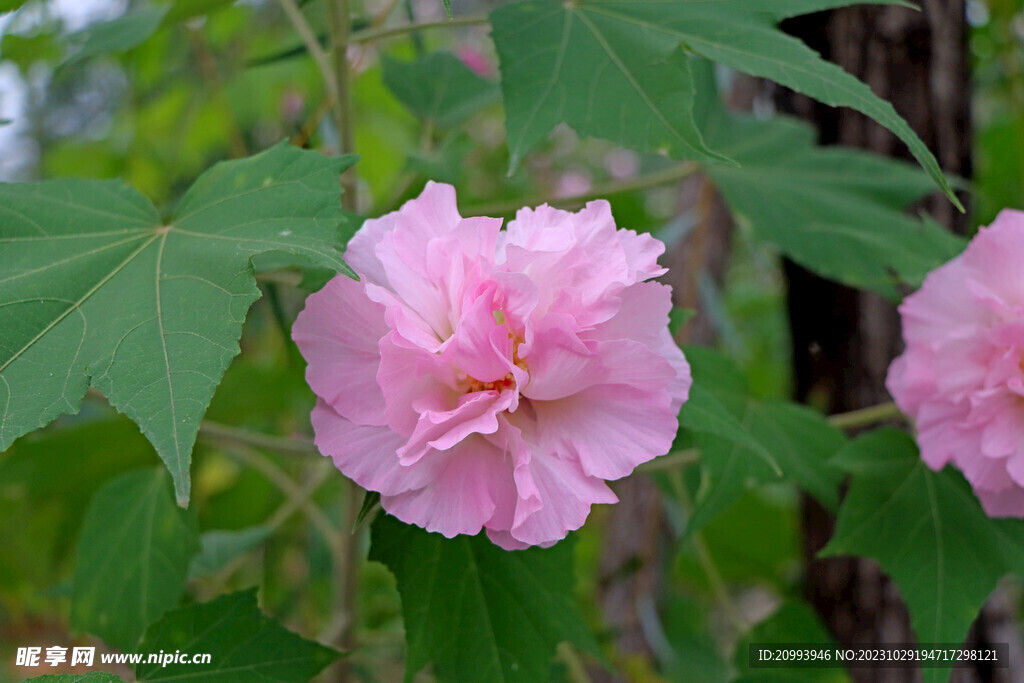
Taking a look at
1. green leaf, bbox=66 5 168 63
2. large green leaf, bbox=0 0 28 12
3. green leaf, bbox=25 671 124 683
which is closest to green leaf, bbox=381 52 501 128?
green leaf, bbox=66 5 168 63

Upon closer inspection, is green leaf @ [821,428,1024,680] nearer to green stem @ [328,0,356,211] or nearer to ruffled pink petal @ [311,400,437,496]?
ruffled pink petal @ [311,400,437,496]

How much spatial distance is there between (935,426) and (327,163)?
50cm

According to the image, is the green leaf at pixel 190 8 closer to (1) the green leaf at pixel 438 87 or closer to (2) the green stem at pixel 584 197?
(1) the green leaf at pixel 438 87

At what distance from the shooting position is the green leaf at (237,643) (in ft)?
1.68

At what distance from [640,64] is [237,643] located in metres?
0.51

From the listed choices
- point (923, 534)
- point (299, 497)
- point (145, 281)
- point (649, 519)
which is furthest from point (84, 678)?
point (649, 519)

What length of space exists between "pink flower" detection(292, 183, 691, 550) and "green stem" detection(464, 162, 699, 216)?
20cm

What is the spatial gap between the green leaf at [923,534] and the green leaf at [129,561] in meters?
0.56

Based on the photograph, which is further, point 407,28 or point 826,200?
point 826,200

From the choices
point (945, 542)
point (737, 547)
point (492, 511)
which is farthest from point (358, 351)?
point (737, 547)

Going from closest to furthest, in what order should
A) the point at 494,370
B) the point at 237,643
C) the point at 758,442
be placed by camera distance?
the point at 494,370, the point at 237,643, the point at 758,442

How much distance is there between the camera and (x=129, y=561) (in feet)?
2.18

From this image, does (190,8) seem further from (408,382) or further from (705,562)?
(705,562)

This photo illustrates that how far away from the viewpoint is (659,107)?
52 cm
